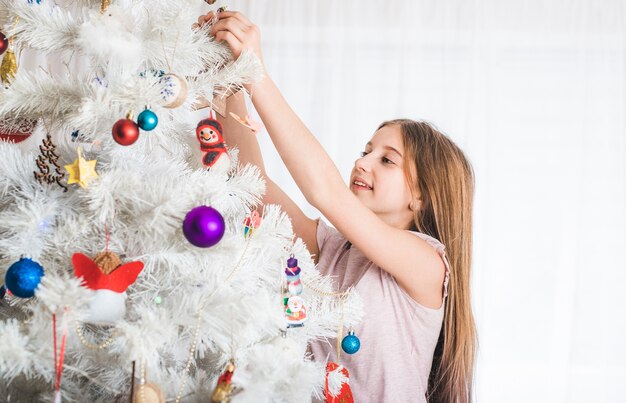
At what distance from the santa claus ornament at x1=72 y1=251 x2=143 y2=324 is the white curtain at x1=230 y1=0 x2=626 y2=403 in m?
1.71

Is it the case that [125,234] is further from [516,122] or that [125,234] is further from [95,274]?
[516,122]

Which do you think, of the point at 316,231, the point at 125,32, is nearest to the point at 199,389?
the point at 125,32

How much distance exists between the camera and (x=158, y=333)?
68cm

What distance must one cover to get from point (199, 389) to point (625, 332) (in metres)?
2.18

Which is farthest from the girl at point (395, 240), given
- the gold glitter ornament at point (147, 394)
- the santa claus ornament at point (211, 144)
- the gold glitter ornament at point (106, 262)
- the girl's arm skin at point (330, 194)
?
the gold glitter ornament at point (147, 394)

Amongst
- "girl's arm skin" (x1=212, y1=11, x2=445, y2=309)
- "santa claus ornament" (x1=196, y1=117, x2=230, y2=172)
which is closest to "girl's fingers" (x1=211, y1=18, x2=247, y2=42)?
"girl's arm skin" (x1=212, y1=11, x2=445, y2=309)

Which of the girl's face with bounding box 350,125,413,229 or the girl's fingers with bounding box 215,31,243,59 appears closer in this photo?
the girl's fingers with bounding box 215,31,243,59

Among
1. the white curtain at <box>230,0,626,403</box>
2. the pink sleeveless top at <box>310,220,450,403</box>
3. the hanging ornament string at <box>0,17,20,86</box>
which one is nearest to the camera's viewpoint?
the hanging ornament string at <box>0,17,20,86</box>

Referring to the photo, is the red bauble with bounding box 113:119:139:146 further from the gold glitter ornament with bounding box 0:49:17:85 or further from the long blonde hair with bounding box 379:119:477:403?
the long blonde hair with bounding box 379:119:477:403

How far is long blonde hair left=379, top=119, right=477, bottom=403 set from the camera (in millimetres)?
1369

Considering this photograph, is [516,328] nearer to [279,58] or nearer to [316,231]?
[316,231]

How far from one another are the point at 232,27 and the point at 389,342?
69cm

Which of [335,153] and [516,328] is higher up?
[335,153]

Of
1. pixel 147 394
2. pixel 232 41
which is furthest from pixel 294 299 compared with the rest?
pixel 232 41
